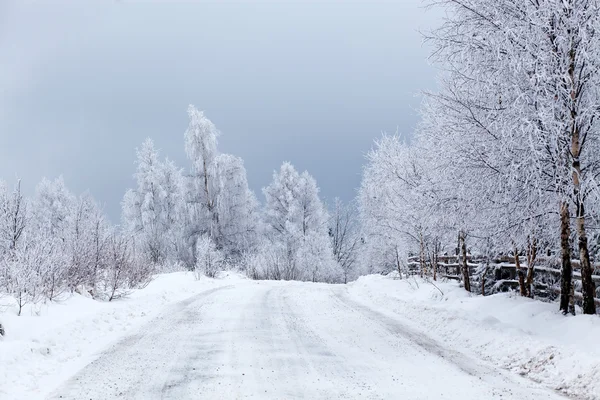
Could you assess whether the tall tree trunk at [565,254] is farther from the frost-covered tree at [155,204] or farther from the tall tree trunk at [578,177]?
the frost-covered tree at [155,204]

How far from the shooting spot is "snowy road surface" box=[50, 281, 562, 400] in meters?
5.96

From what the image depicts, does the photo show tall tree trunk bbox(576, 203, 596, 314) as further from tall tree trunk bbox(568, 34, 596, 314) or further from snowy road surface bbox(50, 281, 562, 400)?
snowy road surface bbox(50, 281, 562, 400)

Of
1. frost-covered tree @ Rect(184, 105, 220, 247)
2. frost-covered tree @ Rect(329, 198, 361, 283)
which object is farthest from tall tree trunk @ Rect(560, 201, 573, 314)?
frost-covered tree @ Rect(329, 198, 361, 283)

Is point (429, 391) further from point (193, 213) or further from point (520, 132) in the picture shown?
point (193, 213)

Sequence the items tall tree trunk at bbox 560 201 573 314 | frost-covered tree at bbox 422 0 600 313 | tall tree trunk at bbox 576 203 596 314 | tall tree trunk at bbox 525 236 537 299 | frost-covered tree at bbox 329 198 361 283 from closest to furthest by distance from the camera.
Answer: frost-covered tree at bbox 422 0 600 313 < tall tree trunk at bbox 576 203 596 314 < tall tree trunk at bbox 560 201 573 314 < tall tree trunk at bbox 525 236 537 299 < frost-covered tree at bbox 329 198 361 283

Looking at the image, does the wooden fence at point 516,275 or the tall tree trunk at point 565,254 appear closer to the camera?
the tall tree trunk at point 565,254

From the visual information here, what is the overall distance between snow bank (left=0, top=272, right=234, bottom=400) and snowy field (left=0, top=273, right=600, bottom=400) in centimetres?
3

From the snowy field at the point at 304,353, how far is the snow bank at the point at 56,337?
3cm

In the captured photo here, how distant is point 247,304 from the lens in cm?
1521

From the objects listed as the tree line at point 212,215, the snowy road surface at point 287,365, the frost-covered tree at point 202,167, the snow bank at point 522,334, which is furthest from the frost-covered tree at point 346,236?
the snowy road surface at point 287,365

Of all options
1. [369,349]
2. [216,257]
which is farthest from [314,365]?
[216,257]

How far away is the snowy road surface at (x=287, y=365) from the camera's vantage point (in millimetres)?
5957

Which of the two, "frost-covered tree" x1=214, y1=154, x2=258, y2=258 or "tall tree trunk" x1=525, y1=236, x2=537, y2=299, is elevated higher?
"frost-covered tree" x1=214, y1=154, x2=258, y2=258

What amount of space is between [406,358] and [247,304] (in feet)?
26.7
